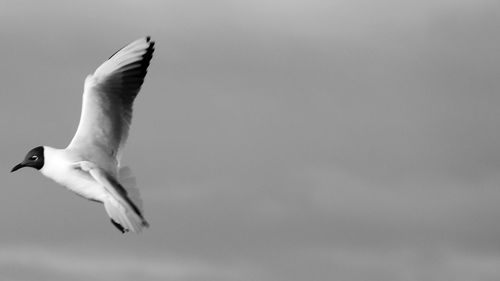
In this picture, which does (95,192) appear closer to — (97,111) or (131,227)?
(131,227)

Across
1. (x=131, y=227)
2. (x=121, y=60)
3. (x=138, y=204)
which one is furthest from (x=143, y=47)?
(x=131, y=227)

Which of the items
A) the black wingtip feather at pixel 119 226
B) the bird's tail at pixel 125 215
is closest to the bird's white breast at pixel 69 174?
the bird's tail at pixel 125 215

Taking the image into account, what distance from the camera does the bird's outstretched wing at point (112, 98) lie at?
672 inches

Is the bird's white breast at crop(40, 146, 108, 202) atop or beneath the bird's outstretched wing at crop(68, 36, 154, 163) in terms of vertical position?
beneath

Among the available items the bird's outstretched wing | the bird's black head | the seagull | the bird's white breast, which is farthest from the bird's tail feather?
the bird's black head

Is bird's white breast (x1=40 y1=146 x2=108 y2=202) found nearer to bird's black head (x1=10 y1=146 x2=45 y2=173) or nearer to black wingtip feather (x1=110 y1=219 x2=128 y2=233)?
bird's black head (x1=10 y1=146 x2=45 y2=173)

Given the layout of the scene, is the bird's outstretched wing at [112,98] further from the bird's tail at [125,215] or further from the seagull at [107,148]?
the bird's tail at [125,215]

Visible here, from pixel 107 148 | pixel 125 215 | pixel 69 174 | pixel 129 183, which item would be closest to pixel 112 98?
pixel 107 148

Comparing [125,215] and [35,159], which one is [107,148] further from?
[125,215]

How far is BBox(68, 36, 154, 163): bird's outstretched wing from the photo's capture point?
17062 millimetres

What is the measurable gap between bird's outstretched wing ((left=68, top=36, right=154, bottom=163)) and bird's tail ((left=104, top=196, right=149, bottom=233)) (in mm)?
2147

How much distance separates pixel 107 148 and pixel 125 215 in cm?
275

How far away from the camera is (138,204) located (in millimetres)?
15609

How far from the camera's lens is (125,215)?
47.3 feet
